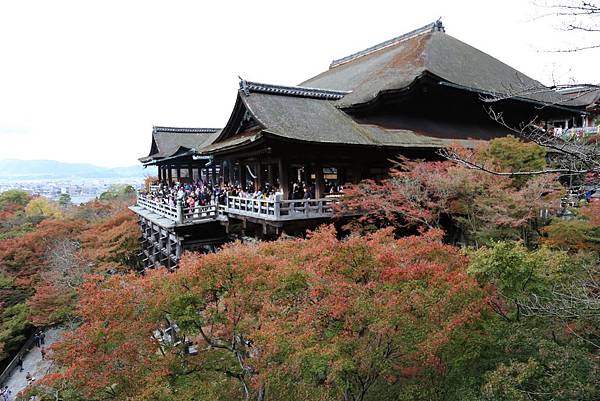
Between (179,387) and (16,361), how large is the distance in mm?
21007

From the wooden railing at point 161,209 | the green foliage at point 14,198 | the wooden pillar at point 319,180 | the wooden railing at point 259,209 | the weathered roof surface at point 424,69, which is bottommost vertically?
the green foliage at point 14,198

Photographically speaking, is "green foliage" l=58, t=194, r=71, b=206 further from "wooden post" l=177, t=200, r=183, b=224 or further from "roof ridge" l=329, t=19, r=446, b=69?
"wooden post" l=177, t=200, r=183, b=224

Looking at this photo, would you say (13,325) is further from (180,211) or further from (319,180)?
(319,180)

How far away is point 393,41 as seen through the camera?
25188 millimetres

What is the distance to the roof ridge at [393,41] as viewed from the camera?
2288 cm

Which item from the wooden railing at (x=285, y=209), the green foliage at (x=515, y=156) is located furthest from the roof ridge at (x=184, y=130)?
the green foliage at (x=515, y=156)

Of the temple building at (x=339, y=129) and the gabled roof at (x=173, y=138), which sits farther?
the gabled roof at (x=173, y=138)

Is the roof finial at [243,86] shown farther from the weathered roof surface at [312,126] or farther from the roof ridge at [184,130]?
the roof ridge at [184,130]

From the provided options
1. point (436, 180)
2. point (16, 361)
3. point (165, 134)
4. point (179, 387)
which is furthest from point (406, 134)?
point (16, 361)

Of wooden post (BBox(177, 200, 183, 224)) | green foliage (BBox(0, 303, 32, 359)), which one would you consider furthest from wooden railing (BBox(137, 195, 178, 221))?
green foliage (BBox(0, 303, 32, 359))

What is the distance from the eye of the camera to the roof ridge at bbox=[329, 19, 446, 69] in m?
22.9

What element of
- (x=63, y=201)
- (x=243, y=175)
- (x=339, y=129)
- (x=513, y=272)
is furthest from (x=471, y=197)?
(x=63, y=201)

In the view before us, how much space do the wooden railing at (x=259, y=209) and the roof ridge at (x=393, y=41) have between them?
15.2 m

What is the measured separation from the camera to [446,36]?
22.8 metres
